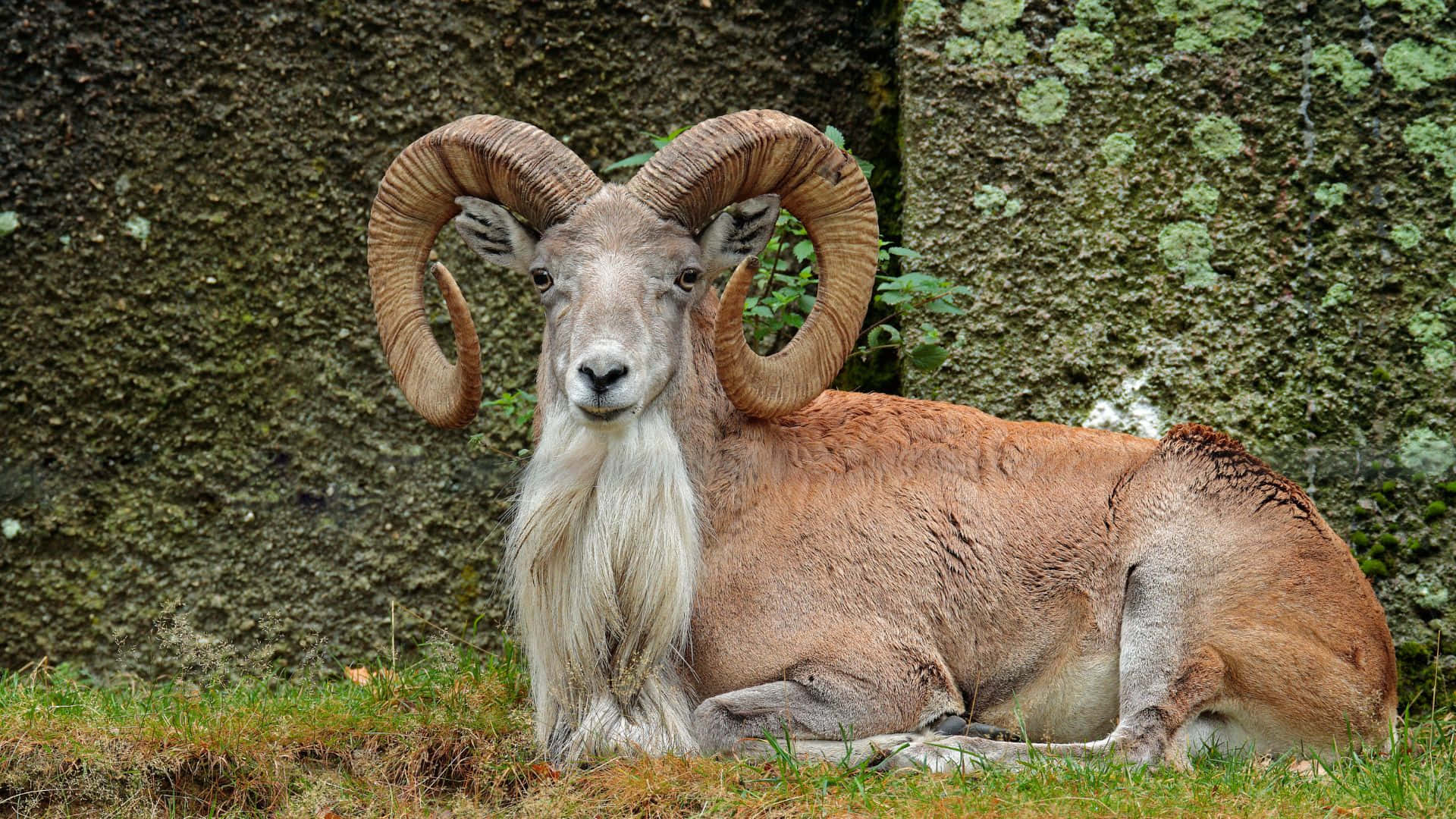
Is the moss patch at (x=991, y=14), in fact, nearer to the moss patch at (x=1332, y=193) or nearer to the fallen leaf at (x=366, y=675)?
the moss patch at (x=1332, y=193)

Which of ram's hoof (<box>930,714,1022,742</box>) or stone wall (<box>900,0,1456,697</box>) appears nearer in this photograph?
ram's hoof (<box>930,714,1022,742</box>)

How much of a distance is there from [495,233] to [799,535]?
1.62 meters

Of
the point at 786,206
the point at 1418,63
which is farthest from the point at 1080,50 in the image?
the point at 786,206

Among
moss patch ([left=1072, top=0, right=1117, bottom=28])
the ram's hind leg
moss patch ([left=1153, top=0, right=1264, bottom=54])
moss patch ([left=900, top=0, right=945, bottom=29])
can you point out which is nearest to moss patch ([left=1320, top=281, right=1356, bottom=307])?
moss patch ([left=1153, top=0, right=1264, bottom=54])

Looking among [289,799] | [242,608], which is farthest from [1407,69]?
[242,608]

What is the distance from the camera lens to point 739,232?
5.19m

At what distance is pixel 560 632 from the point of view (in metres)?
4.97

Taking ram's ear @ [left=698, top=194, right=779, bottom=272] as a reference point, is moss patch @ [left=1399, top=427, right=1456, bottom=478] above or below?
below

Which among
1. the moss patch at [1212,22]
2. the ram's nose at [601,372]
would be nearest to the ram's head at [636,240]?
the ram's nose at [601,372]

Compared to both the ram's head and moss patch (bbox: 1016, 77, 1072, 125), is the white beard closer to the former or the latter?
the ram's head

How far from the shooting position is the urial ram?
15.8 feet

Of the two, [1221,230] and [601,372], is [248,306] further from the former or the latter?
[1221,230]

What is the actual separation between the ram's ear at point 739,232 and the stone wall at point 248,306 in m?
2.05

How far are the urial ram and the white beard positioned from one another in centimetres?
1
